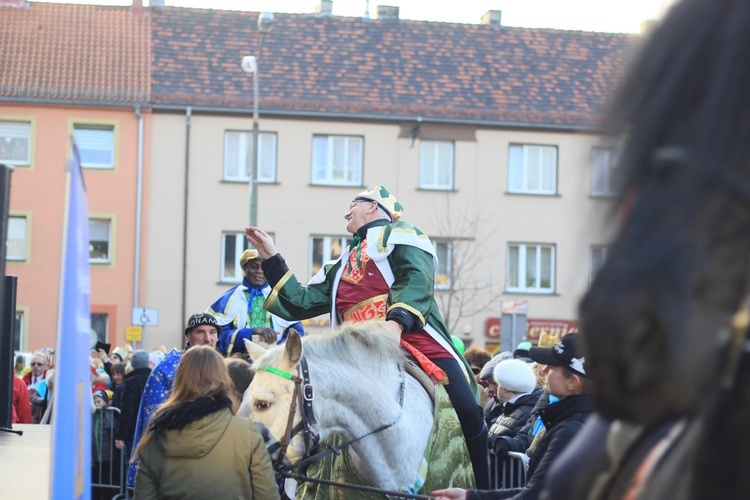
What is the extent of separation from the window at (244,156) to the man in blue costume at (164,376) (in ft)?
90.9

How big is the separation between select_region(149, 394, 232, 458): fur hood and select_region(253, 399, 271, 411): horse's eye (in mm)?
136

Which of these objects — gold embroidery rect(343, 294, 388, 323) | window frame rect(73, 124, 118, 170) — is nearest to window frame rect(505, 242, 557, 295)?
window frame rect(73, 124, 118, 170)

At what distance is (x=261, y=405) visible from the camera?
589 centimetres

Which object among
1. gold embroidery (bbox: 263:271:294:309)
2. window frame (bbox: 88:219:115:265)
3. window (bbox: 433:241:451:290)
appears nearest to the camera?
gold embroidery (bbox: 263:271:294:309)

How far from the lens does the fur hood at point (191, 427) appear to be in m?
5.82

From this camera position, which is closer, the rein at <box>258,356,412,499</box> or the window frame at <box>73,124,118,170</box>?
the rein at <box>258,356,412,499</box>

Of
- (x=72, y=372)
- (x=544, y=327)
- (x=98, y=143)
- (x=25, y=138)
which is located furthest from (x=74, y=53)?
(x=72, y=372)

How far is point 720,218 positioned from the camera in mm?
1553

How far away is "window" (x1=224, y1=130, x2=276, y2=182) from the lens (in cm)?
3644

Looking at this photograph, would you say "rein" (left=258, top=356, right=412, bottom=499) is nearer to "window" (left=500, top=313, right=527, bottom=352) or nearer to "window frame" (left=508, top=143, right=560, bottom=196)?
"window" (left=500, top=313, right=527, bottom=352)

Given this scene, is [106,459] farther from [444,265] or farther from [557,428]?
[444,265]

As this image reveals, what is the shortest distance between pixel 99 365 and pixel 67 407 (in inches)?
588

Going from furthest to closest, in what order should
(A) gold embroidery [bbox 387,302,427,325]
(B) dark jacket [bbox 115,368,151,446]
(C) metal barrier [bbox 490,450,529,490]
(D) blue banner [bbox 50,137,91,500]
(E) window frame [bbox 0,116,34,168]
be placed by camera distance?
(E) window frame [bbox 0,116,34,168]
(B) dark jacket [bbox 115,368,151,446]
(C) metal barrier [bbox 490,450,529,490]
(A) gold embroidery [bbox 387,302,427,325]
(D) blue banner [bbox 50,137,91,500]

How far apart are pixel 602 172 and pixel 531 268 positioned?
36488 mm
